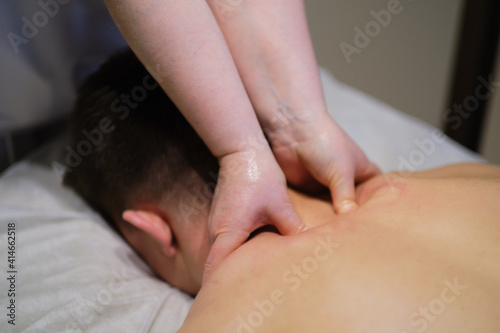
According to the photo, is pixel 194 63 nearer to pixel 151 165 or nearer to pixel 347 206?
pixel 151 165

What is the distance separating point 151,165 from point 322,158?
1.03ft

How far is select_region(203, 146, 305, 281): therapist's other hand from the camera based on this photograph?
71 centimetres

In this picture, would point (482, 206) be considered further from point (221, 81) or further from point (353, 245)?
point (221, 81)

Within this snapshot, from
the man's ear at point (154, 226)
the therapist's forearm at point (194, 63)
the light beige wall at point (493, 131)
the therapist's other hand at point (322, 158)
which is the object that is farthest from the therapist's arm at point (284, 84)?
the light beige wall at point (493, 131)

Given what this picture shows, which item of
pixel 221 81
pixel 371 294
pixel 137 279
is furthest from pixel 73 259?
pixel 371 294

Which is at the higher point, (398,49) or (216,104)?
(216,104)

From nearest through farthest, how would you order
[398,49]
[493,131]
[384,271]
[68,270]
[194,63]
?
[384,271] → [194,63] → [68,270] → [398,49] → [493,131]

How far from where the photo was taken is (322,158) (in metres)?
0.81

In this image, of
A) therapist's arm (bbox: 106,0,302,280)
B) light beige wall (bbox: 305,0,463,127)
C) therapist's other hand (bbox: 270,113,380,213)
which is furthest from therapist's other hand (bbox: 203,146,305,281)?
light beige wall (bbox: 305,0,463,127)

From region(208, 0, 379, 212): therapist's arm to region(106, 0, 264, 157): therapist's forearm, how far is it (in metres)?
0.11

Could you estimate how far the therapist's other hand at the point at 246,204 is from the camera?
706 mm

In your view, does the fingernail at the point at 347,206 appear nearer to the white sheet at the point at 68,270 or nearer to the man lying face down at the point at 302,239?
the man lying face down at the point at 302,239

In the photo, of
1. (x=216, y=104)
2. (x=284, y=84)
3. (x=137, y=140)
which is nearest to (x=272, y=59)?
(x=284, y=84)

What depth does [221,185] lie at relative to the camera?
74 centimetres
